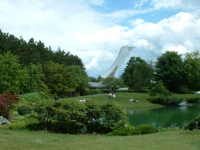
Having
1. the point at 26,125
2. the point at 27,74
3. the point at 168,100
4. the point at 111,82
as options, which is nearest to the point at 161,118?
the point at 26,125

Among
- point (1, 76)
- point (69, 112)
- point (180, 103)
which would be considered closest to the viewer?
point (69, 112)

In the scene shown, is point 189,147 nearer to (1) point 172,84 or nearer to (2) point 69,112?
(2) point 69,112

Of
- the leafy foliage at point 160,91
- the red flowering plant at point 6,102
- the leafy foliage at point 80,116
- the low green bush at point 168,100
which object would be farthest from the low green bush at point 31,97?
the low green bush at point 168,100

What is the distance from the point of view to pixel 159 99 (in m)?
38.9

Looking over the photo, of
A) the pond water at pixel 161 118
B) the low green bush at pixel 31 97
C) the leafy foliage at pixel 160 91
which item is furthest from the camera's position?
the leafy foliage at pixel 160 91

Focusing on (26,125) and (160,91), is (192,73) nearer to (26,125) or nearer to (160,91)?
(160,91)

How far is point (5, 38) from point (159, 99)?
28582 millimetres

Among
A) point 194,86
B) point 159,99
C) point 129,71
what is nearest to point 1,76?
point 159,99

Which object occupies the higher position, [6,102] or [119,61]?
[119,61]

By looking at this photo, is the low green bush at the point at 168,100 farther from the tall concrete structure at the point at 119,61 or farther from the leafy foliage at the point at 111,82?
the tall concrete structure at the point at 119,61

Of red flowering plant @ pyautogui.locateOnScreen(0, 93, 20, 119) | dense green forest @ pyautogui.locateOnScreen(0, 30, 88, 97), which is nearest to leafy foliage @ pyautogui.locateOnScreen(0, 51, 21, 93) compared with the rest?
dense green forest @ pyautogui.locateOnScreen(0, 30, 88, 97)

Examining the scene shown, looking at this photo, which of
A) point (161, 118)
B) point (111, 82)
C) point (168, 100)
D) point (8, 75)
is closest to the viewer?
point (161, 118)

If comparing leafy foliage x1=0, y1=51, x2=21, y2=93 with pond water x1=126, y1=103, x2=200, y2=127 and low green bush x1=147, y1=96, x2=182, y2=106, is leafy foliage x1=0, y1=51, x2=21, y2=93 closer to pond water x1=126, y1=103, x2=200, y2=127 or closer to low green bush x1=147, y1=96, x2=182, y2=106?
pond water x1=126, y1=103, x2=200, y2=127

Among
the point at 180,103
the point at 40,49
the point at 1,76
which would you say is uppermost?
the point at 40,49
